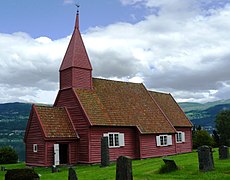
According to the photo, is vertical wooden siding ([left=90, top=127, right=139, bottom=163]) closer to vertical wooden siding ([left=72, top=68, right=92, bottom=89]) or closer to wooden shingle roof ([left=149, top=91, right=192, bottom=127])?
vertical wooden siding ([left=72, top=68, right=92, bottom=89])

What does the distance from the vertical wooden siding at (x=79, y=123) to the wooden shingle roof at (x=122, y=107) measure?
80 centimetres

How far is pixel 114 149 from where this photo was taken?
1414 inches

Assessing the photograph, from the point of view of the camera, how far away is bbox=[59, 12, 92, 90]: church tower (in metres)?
37.4

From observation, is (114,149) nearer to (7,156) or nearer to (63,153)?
(63,153)

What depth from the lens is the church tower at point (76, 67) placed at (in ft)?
123

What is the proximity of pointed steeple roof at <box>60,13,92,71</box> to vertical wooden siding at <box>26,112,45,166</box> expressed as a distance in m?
7.18

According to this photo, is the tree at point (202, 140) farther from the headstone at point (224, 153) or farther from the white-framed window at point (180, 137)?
the headstone at point (224, 153)

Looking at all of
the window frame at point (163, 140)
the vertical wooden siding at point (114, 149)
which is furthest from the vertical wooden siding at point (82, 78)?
the window frame at point (163, 140)

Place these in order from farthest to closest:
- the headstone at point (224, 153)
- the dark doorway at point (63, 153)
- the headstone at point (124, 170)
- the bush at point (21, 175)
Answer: the dark doorway at point (63, 153)
the headstone at point (224, 153)
the bush at point (21, 175)
the headstone at point (124, 170)

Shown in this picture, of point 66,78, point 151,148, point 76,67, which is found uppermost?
point 76,67

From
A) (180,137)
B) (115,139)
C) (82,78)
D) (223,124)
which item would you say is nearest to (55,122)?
(82,78)

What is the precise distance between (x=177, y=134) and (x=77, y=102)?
1678 cm

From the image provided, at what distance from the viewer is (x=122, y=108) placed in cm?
3922

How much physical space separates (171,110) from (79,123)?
18041 mm
